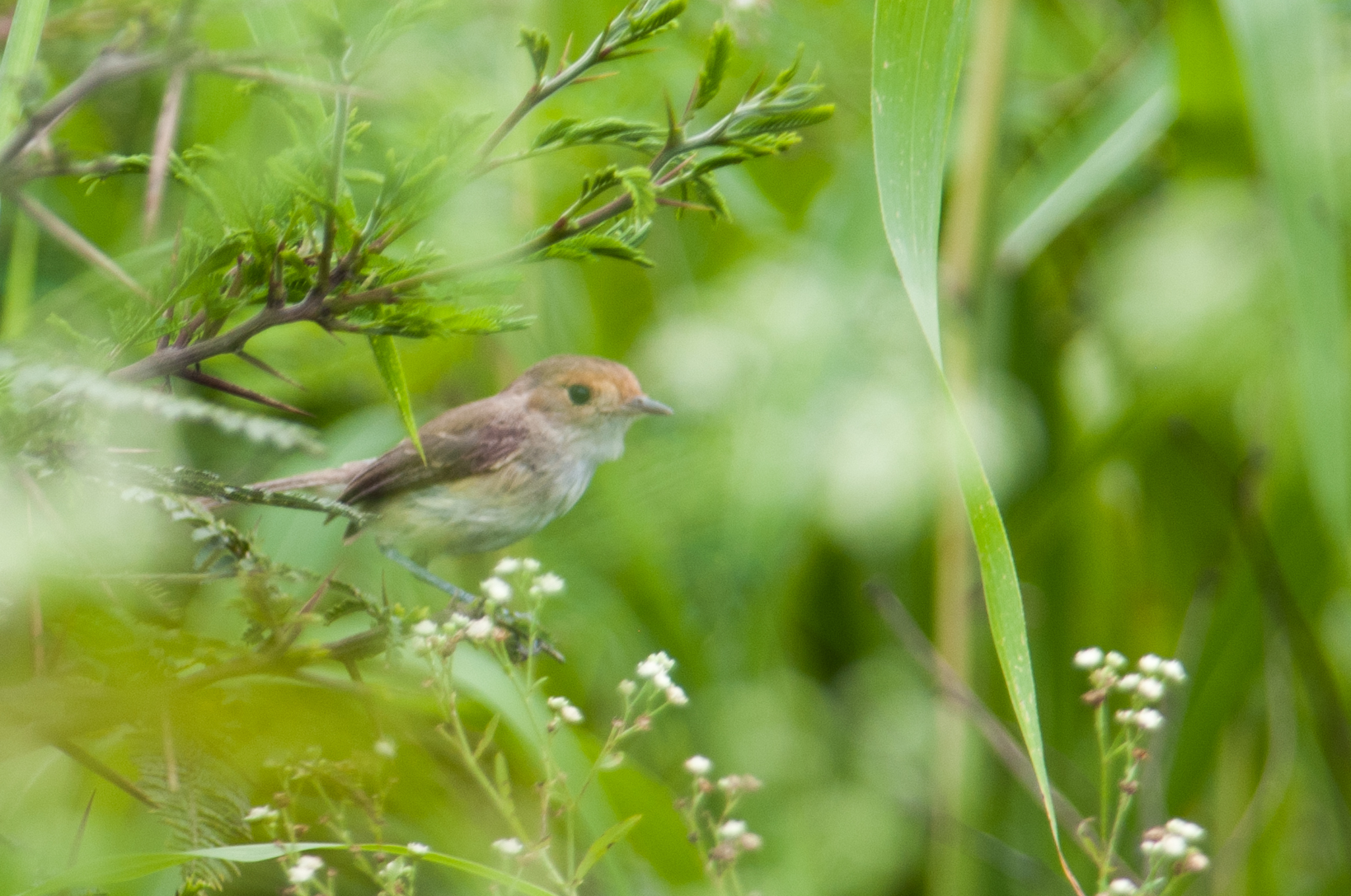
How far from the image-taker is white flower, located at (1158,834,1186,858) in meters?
0.59

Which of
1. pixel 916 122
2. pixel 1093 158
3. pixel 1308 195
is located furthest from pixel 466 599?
pixel 1093 158

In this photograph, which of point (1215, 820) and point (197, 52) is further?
point (1215, 820)

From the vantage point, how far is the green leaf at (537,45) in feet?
1.25

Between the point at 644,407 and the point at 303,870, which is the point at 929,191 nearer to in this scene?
the point at 644,407

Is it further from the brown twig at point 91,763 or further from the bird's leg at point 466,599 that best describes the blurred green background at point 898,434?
the brown twig at point 91,763

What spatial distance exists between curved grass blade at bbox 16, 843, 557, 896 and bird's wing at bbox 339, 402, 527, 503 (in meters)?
0.21

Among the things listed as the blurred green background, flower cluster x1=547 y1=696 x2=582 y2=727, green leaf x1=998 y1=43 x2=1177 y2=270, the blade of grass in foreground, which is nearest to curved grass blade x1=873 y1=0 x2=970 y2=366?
the blade of grass in foreground

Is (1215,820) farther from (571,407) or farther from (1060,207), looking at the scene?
(571,407)

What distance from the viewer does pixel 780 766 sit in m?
1.43

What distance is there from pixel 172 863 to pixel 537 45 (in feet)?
1.12

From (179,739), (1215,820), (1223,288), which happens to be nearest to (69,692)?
(179,739)

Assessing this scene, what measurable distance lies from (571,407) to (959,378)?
0.64 meters

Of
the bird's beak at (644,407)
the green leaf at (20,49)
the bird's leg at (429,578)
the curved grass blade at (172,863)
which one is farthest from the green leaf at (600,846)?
the green leaf at (20,49)

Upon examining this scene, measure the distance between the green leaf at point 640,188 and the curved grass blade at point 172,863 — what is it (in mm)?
269
